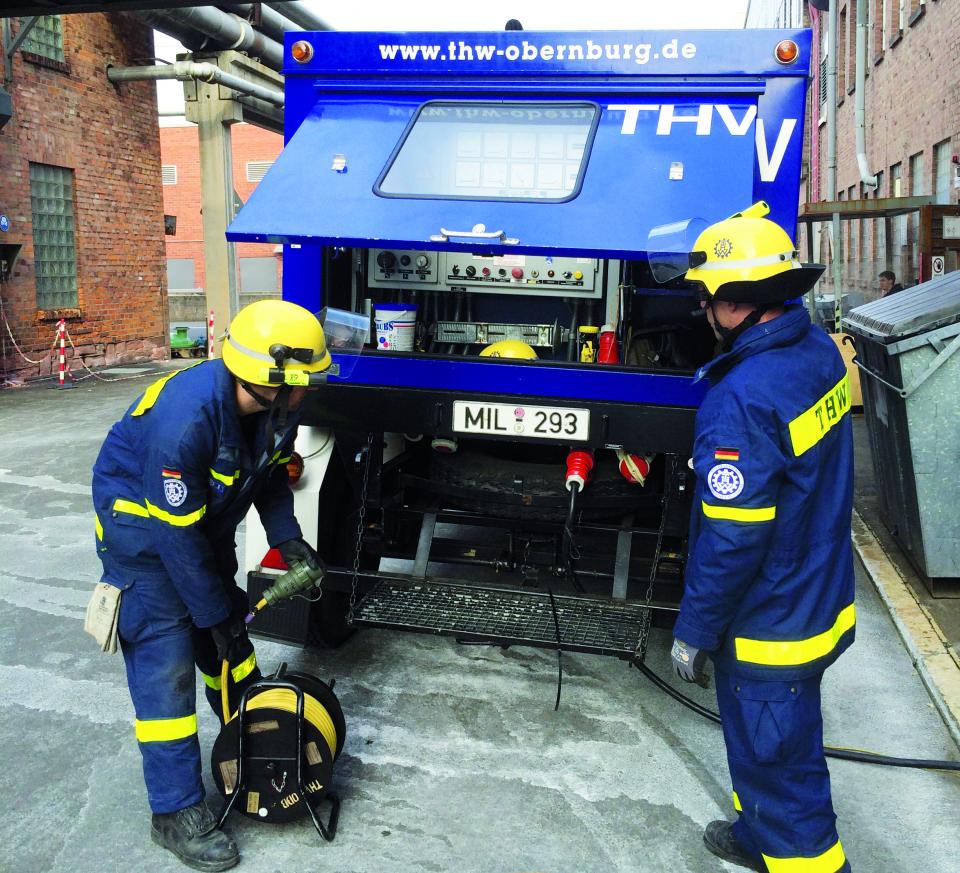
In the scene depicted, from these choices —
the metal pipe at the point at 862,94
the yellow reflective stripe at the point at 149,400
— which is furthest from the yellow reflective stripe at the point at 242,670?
the metal pipe at the point at 862,94

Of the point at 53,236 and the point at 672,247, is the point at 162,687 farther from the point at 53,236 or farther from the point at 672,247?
the point at 53,236

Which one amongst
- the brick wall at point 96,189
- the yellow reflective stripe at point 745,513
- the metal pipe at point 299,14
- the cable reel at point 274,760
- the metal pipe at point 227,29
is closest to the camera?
the yellow reflective stripe at point 745,513

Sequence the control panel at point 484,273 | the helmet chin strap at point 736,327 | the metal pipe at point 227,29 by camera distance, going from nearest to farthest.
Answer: the helmet chin strap at point 736,327
the control panel at point 484,273
the metal pipe at point 227,29

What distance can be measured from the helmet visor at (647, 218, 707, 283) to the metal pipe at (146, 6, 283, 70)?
11.1 meters

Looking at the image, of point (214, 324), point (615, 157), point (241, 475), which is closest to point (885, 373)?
point (615, 157)

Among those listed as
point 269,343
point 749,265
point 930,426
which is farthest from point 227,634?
point 930,426

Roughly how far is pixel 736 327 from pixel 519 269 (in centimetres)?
203

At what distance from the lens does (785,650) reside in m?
2.63

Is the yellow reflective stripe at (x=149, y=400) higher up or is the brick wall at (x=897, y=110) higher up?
the brick wall at (x=897, y=110)

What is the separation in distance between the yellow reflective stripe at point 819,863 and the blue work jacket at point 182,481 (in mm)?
1744

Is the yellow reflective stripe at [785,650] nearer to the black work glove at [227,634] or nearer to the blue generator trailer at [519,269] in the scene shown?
the blue generator trailer at [519,269]

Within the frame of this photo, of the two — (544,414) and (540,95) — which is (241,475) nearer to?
(544,414)

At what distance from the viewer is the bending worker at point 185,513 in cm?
280

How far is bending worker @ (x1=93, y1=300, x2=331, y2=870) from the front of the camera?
2797mm
